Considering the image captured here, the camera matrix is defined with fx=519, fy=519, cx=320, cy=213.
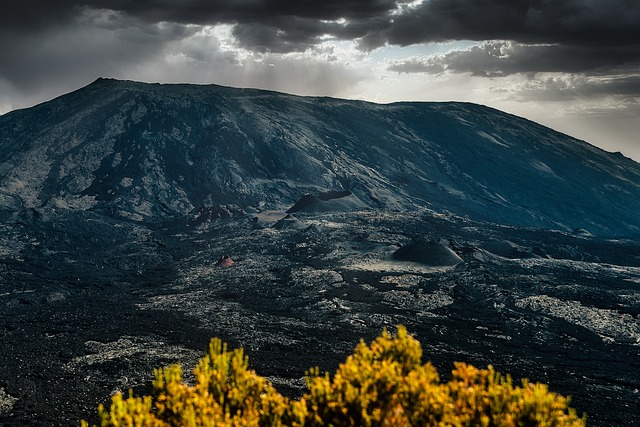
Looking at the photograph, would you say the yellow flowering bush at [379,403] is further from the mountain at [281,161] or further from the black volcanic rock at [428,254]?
the mountain at [281,161]

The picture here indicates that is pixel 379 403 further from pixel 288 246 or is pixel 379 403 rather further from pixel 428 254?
pixel 288 246

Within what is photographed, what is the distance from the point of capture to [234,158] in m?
119

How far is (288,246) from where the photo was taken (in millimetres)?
69500

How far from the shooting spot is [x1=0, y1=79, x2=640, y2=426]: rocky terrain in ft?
116

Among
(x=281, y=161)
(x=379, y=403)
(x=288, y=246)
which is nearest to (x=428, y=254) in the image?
(x=288, y=246)

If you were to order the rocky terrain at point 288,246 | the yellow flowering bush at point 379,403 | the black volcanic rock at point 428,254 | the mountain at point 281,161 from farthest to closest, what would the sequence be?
the mountain at point 281,161 → the black volcanic rock at point 428,254 → the rocky terrain at point 288,246 → the yellow flowering bush at point 379,403

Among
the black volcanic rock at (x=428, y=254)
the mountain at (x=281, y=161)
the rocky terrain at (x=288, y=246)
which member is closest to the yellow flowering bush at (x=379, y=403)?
the rocky terrain at (x=288, y=246)

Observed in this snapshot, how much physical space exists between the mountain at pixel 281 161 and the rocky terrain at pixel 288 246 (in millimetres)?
633

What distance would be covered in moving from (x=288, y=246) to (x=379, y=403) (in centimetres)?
6005

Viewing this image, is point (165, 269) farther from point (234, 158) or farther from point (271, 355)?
point (234, 158)

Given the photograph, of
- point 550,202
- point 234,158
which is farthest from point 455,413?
point 550,202

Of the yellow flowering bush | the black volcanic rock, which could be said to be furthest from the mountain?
the yellow flowering bush

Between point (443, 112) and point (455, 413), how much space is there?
601ft

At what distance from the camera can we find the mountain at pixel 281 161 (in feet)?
341
